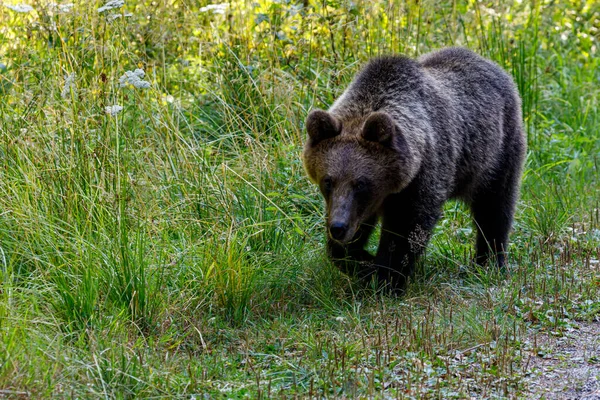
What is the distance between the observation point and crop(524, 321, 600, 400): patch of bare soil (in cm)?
425

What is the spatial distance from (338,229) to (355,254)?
2.27 ft

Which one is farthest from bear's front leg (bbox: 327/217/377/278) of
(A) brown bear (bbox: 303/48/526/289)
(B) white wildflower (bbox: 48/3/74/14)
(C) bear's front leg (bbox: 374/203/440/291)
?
(B) white wildflower (bbox: 48/3/74/14)

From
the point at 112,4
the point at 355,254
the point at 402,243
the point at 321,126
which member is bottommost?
the point at 355,254

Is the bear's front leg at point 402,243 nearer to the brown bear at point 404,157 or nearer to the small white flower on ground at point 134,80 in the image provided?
the brown bear at point 404,157

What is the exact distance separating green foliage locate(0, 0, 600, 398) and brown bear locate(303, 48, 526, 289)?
0.92 ft

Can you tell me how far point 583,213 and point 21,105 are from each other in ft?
14.8

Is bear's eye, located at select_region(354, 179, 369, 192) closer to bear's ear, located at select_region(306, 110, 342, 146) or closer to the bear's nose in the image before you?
the bear's nose

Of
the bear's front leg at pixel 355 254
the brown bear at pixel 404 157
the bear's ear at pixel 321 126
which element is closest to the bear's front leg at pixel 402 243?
the brown bear at pixel 404 157

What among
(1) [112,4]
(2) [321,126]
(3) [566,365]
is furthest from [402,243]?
(1) [112,4]

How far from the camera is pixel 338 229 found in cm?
539

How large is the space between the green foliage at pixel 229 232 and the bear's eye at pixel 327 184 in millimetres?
507

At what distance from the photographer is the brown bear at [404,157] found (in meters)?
5.61

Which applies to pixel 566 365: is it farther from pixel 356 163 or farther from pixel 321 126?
pixel 321 126

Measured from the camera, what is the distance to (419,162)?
5.74 m
